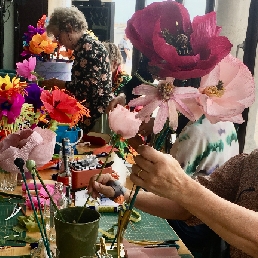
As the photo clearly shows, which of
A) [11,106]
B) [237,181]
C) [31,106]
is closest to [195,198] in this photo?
[237,181]

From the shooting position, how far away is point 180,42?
0.71 m

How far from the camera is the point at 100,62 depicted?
3297mm

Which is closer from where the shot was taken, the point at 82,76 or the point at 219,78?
the point at 219,78

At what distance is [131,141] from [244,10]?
6.39 ft

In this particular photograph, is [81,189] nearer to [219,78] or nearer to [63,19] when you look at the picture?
[219,78]

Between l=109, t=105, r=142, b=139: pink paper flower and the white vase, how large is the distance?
3.41 meters

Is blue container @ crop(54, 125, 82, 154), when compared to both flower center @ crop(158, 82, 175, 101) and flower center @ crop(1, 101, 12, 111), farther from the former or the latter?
flower center @ crop(158, 82, 175, 101)

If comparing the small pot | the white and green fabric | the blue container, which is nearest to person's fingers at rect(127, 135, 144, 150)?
the white and green fabric

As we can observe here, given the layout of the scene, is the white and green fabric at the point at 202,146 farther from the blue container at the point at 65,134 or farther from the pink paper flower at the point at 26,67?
the pink paper flower at the point at 26,67

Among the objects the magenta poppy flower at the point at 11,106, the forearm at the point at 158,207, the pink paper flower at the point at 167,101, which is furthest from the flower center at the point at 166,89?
the magenta poppy flower at the point at 11,106

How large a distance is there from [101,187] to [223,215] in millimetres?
438

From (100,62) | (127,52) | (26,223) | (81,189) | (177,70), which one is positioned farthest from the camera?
(127,52)

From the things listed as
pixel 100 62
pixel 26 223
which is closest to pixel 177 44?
pixel 26 223

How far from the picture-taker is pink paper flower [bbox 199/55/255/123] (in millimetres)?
719
